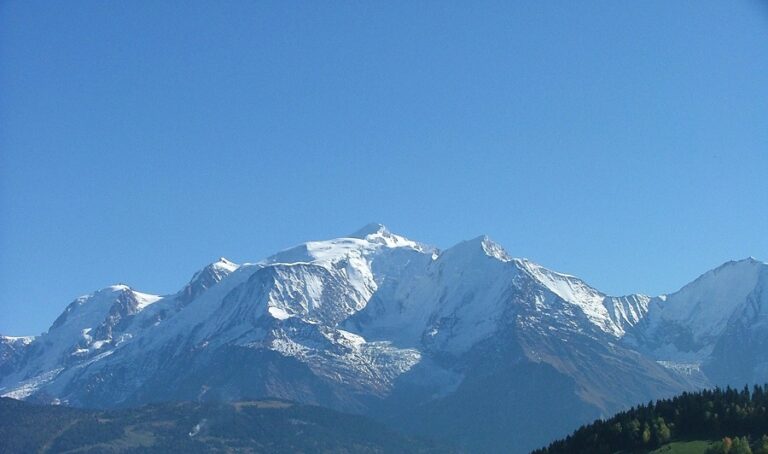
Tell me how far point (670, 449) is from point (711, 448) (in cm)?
905

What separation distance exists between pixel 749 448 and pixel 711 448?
31.9ft

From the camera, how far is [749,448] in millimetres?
180250

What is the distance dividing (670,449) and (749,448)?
18688mm

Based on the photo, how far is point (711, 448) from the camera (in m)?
189

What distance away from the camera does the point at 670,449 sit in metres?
197

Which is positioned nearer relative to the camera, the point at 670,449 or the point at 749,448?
the point at 749,448
